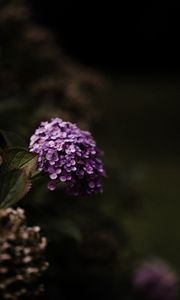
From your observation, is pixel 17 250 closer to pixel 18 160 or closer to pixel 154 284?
pixel 18 160

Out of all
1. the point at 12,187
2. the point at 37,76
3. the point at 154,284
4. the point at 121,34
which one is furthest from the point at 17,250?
the point at 121,34

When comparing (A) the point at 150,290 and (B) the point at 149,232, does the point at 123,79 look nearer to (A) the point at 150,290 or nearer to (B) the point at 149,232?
(B) the point at 149,232

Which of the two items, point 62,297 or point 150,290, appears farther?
point 150,290

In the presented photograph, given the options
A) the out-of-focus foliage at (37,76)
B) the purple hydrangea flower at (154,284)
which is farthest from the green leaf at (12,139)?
the purple hydrangea flower at (154,284)

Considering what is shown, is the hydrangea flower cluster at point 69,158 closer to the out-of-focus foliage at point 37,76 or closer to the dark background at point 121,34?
the out-of-focus foliage at point 37,76

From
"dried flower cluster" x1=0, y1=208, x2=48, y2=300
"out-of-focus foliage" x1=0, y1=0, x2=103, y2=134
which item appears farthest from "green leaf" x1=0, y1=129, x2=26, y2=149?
"out-of-focus foliage" x1=0, y1=0, x2=103, y2=134

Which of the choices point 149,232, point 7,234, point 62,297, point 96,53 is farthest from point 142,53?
point 7,234
